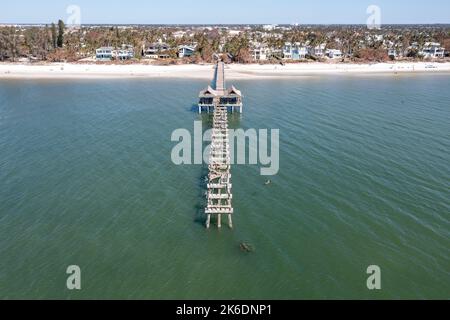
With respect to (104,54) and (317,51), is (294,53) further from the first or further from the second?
(104,54)

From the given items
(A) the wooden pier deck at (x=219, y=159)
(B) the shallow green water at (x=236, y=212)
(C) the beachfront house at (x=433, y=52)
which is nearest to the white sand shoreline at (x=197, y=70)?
(C) the beachfront house at (x=433, y=52)

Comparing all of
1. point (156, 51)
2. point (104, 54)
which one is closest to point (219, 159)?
point (104, 54)

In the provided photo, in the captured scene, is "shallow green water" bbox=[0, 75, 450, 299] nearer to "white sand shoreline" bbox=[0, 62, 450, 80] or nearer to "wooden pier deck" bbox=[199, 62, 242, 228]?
"wooden pier deck" bbox=[199, 62, 242, 228]

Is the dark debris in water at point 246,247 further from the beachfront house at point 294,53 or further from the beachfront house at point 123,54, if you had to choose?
the beachfront house at point 294,53

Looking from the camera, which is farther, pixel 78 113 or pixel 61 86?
pixel 61 86
